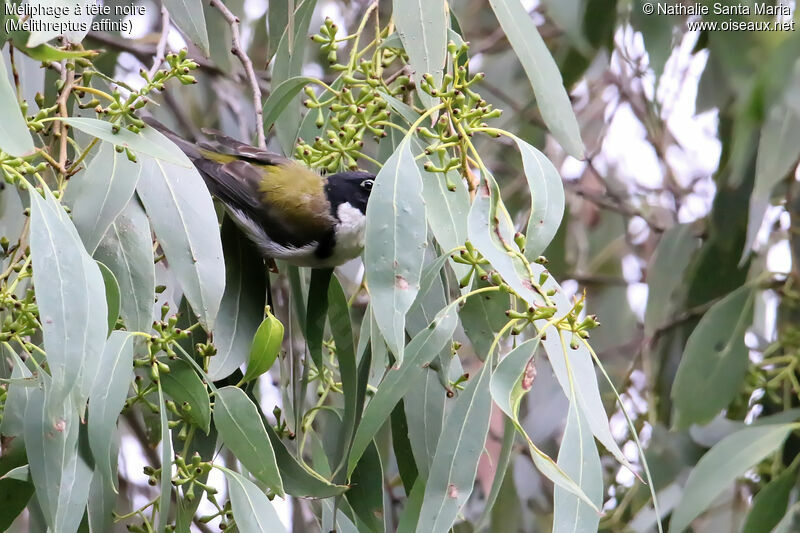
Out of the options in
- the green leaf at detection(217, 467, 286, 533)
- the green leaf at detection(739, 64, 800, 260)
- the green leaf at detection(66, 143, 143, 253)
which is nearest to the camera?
the green leaf at detection(217, 467, 286, 533)

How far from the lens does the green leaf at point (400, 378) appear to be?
73.5 inches

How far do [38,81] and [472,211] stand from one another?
1.67 meters

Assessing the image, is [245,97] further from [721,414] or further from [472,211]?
[472,211]

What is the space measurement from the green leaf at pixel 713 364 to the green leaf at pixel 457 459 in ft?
4.98

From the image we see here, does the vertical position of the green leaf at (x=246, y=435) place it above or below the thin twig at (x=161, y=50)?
below

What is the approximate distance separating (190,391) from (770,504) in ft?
5.76

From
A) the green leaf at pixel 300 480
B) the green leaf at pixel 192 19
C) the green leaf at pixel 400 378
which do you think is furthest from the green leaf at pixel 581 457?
the green leaf at pixel 192 19

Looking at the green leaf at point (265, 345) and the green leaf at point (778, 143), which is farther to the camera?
the green leaf at point (778, 143)

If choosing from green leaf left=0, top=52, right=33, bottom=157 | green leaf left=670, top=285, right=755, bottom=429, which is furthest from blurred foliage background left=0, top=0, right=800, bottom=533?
green leaf left=0, top=52, right=33, bottom=157

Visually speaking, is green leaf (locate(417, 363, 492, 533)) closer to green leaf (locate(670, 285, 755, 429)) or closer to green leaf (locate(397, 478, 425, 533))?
green leaf (locate(397, 478, 425, 533))

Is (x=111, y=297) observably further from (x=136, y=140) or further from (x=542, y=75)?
(x=542, y=75)

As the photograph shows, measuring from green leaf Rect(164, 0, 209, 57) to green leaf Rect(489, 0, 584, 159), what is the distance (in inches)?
29.0

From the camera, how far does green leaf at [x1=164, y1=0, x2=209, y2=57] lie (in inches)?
101

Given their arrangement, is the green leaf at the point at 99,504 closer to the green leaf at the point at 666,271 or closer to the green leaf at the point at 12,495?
the green leaf at the point at 12,495
